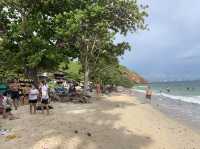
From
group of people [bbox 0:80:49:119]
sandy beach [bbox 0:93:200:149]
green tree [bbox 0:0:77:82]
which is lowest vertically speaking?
sandy beach [bbox 0:93:200:149]

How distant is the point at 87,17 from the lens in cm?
3111

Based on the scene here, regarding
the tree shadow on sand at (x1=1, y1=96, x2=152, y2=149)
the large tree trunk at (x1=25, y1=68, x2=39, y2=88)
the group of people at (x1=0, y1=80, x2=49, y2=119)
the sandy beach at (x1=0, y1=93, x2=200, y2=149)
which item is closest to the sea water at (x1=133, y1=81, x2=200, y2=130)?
the sandy beach at (x1=0, y1=93, x2=200, y2=149)

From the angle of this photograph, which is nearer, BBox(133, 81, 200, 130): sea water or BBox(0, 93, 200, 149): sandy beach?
BBox(0, 93, 200, 149): sandy beach

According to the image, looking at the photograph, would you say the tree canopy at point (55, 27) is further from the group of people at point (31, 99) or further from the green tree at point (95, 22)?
the group of people at point (31, 99)

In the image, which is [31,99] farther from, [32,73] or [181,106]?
[181,106]

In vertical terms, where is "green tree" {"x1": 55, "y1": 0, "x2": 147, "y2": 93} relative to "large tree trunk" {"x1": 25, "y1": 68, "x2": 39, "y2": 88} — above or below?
above

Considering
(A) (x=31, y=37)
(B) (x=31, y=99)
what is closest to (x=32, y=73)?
(A) (x=31, y=37)

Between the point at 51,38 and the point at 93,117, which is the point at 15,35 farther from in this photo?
the point at 93,117

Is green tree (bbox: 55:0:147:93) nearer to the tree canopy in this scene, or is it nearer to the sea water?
the tree canopy

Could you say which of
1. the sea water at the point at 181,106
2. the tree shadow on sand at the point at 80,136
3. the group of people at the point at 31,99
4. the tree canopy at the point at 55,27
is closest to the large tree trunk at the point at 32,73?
the tree canopy at the point at 55,27

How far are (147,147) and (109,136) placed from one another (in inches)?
68.3

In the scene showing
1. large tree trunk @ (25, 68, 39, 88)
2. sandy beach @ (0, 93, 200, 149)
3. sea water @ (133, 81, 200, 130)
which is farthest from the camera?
large tree trunk @ (25, 68, 39, 88)

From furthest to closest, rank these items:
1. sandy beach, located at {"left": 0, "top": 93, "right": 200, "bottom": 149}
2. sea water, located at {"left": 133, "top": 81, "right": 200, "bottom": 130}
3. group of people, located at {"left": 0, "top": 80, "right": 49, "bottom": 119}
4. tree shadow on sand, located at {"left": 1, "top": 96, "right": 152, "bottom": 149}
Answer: sea water, located at {"left": 133, "top": 81, "right": 200, "bottom": 130}, group of people, located at {"left": 0, "top": 80, "right": 49, "bottom": 119}, sandy beach, located at {"left": 0, "top": 93, "right": 200, "bottom": 149}, tree shadow on sand, located at {"left": 1, "top": 96, "right": 152, "bottom": 149}

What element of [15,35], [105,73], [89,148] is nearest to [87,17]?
[15,35]
